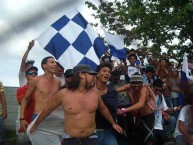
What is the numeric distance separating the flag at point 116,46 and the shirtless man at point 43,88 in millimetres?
2971

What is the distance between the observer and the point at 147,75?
9.32 m

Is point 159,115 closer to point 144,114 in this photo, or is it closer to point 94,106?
point 144,114

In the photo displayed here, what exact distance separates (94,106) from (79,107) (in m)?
0.19

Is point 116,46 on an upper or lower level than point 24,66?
upper

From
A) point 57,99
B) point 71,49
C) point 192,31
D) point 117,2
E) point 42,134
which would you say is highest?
point 117,2

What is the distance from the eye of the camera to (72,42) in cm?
796

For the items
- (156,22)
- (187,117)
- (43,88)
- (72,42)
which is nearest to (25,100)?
(43,88)

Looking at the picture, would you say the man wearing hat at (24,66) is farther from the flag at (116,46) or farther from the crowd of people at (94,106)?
the flag at (116,46)

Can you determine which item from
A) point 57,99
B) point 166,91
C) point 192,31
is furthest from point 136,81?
point 192,31

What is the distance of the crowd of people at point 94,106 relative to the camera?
213 inches

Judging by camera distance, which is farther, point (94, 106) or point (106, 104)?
point (106, 104)

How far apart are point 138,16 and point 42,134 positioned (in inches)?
434

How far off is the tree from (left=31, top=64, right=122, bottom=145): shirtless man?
32.8 ft

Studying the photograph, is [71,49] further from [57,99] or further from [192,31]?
[192,31]
